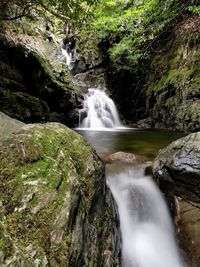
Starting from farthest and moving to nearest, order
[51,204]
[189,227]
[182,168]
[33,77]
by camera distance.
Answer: [33,77], [182,168], [189,227], [51,204]

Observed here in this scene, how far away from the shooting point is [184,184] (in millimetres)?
4137

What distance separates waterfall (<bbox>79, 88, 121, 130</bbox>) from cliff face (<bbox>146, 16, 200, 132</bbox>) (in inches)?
71.1

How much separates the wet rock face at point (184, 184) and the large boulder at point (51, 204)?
1.16 m

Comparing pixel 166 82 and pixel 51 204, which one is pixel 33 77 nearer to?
pixel 166 82

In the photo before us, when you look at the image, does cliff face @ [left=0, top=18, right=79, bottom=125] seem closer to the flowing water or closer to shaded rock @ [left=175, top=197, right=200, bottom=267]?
the flowing water

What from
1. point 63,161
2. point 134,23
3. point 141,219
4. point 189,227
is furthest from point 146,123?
point 63,161

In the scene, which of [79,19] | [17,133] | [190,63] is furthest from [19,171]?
[190,63]

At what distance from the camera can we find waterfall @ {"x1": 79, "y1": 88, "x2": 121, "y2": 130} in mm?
11172

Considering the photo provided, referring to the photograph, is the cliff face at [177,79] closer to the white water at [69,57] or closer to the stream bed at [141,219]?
the stream bed at [141,219]

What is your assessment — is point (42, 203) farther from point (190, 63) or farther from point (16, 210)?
point (190, 63)

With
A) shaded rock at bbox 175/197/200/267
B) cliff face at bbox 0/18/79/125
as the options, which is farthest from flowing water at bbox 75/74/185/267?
cliff face at bbox 0/18/79/125

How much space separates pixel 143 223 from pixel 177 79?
7.21 meters

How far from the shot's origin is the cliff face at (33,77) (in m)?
7.76

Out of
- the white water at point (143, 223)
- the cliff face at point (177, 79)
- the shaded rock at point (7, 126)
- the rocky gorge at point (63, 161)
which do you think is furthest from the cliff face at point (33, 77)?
the white water at point (143, 223)
